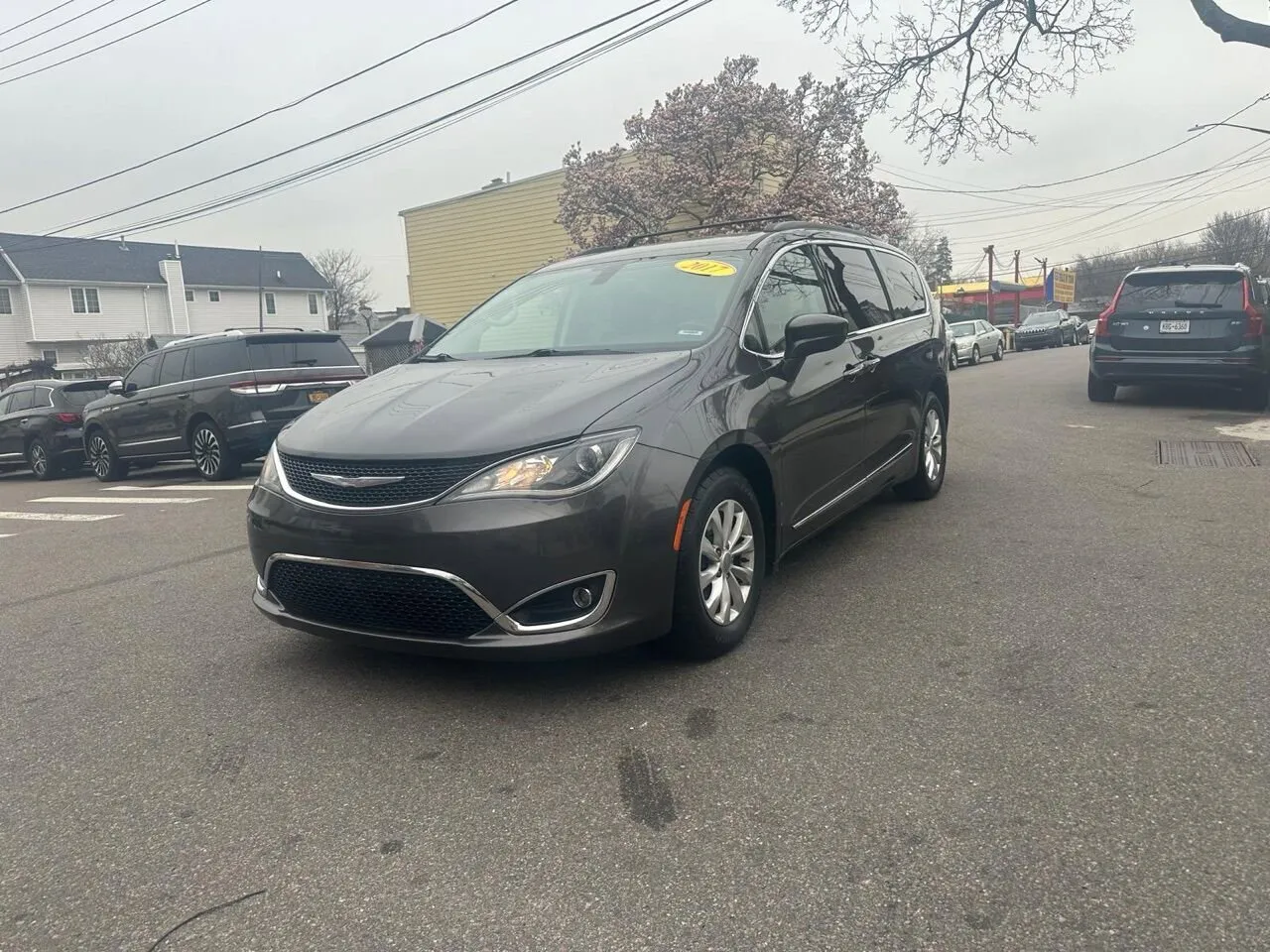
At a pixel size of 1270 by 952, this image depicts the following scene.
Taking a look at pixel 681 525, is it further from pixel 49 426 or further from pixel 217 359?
pixel 49 426

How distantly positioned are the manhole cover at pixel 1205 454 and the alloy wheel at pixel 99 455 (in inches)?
485

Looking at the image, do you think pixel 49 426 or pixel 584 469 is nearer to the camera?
pixel 584 469

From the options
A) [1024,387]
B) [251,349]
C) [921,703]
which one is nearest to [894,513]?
[921,703]

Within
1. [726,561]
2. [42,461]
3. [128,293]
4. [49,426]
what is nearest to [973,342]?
[49,426]

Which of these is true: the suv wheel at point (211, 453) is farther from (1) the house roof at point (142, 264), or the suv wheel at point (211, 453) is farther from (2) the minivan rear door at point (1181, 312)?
(1) the house roof at point (142, 264)

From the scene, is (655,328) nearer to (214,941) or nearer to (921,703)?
(921,703)

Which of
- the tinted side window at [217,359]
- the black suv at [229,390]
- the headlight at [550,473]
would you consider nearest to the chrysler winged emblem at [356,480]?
the headlight at [550,473]

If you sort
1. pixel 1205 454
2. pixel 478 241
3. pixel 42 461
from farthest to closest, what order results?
pixel 478 241, pixel 42 461, pixel 1205 454

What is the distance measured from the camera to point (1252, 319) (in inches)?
421

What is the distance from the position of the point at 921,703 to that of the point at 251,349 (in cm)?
935

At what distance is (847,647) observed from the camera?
3832 mm

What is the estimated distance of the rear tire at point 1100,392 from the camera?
12.5 metres

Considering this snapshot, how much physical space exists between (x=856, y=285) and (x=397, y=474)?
10.6ft

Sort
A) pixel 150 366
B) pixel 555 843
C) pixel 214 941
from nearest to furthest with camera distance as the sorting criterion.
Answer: pixel 214 941 → pixel 555 843 → pixel 150 366
